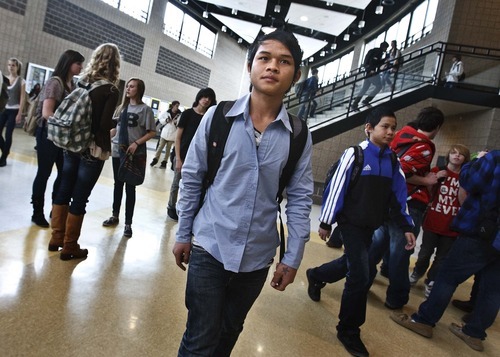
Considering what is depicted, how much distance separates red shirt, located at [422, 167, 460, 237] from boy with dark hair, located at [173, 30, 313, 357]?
2.52 metres

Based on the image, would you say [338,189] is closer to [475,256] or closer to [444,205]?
[475,256]

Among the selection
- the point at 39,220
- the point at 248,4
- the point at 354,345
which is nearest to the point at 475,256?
the point at 354,345

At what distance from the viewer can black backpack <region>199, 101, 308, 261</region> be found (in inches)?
52.2

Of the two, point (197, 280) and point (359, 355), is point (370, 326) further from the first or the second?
point (197, 280)

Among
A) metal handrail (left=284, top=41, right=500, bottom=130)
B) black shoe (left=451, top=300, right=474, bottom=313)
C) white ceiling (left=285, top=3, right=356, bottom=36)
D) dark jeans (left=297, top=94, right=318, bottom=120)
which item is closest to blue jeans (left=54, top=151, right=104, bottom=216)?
black shoe (left=451, top=300, right=474, bottom=313)

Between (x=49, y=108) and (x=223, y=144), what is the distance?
86.5 inches

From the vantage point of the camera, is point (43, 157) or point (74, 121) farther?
point (43, 157)

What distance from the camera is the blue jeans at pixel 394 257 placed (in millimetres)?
2750

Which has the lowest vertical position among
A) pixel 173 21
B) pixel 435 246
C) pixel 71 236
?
pixel 71 236

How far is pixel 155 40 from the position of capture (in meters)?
16.5

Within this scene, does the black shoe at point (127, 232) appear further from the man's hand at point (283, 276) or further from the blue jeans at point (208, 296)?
the man's hand at point (283, 276)

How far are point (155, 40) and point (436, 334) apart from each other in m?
16.9

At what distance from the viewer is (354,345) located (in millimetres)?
2191

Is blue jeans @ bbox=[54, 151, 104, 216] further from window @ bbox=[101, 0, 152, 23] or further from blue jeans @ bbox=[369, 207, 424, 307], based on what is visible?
window @ bbox=[101, 0, 152, 23]
